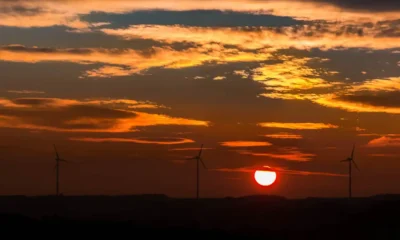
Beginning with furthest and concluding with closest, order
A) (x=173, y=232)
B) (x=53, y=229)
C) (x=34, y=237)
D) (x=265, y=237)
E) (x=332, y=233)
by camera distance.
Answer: (x=332, y=233), (x=265, y=237), (x=173, y=232), (x=53, y=229), (x=34, y=237)

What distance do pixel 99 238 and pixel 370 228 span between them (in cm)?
6149

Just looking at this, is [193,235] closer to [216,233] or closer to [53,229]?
[216,233]

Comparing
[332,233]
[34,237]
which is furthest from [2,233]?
[332,233]

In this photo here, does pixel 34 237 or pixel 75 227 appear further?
pixel 75 227

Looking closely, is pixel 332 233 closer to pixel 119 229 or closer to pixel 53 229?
pixel 119 229

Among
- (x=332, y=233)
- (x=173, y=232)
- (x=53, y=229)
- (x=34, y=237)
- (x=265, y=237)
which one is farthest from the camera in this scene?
(x=332, y=233)

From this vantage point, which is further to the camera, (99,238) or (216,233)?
(216,233)

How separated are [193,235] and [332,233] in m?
35.0

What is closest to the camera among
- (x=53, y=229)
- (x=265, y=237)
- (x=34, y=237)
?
(x=34, y=237)

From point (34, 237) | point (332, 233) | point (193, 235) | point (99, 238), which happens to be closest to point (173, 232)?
point (193, 235)

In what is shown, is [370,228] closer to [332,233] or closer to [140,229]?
[332,233]

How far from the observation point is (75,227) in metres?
133

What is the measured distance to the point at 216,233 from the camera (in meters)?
139

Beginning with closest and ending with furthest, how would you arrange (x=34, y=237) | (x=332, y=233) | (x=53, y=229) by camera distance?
(x=34, y=237), (x=53, y=229), (x=332, y=233)
